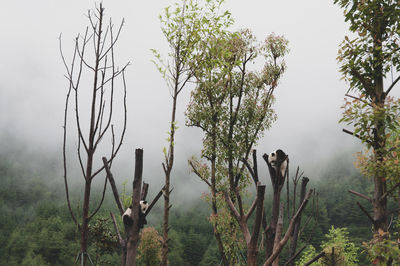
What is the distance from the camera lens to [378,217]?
4.28 meters

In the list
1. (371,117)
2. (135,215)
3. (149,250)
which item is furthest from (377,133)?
(149,250)

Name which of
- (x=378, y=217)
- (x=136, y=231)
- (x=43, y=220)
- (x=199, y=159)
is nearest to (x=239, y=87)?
(x=199, y=159)

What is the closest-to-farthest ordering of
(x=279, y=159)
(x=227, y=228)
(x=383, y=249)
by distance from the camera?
1. (x=279, y=159)
2. (x=383, y=249)
3. (x=227, y=228)

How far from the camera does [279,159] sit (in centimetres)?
252

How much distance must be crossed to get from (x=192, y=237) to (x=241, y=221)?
238 ft

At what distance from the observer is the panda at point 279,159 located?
8.27 feet

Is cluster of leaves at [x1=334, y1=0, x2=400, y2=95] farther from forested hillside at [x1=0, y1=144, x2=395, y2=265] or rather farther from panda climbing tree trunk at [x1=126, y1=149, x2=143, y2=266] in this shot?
forested hillside at [x1=0, y1=144, x2=395, y2=265]

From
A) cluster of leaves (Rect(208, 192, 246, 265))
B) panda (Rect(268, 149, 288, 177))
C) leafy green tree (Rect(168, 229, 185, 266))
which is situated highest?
panda (Rect(268, 149, 288, 177))

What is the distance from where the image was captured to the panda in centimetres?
252

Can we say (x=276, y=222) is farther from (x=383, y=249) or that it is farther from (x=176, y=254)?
(x=176, y=254)

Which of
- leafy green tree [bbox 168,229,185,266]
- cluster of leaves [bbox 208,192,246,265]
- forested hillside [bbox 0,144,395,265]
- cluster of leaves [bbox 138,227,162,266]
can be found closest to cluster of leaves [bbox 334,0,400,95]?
cluster of leaves [bbox 208,192,246,265]

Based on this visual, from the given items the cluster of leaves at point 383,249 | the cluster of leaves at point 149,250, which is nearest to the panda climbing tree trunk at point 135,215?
the cluster of leaves at point 383,249

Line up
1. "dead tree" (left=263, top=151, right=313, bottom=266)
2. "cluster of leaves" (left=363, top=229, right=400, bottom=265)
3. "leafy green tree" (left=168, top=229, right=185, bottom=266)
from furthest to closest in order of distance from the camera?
"leafy green tree" (left=168, top=229, right=185, bottom=266) < "cluster of leaves" (left=363, top=229, right=400, bottom=265) < "dead tree" (left=263, top=151, right=313, bottom=266)

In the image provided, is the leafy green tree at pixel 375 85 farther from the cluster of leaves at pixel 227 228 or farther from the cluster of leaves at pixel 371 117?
the cluster of leaves at pixel 227 228
